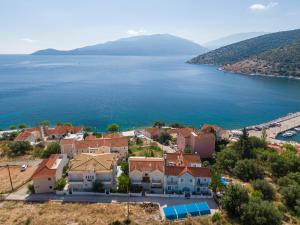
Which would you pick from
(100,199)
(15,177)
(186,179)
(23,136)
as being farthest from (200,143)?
(23,136)

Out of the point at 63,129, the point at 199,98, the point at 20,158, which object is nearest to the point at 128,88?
the point at 199,98

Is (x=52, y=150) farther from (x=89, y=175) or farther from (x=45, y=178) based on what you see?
(x=89, y=175)

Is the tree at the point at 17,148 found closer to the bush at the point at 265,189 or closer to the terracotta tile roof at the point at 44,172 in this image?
the terracotta tile roof at the point at 44,172

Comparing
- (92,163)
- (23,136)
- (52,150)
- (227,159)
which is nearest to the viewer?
(92,163)

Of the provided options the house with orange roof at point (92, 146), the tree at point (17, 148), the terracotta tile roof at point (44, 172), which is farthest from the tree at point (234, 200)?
the tree at point (17, 148)

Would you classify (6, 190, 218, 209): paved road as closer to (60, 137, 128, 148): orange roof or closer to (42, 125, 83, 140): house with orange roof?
(60, 137, 128, 148): orange roof

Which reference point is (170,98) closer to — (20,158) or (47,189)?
(20,158)

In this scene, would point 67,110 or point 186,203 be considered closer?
point 186,203
